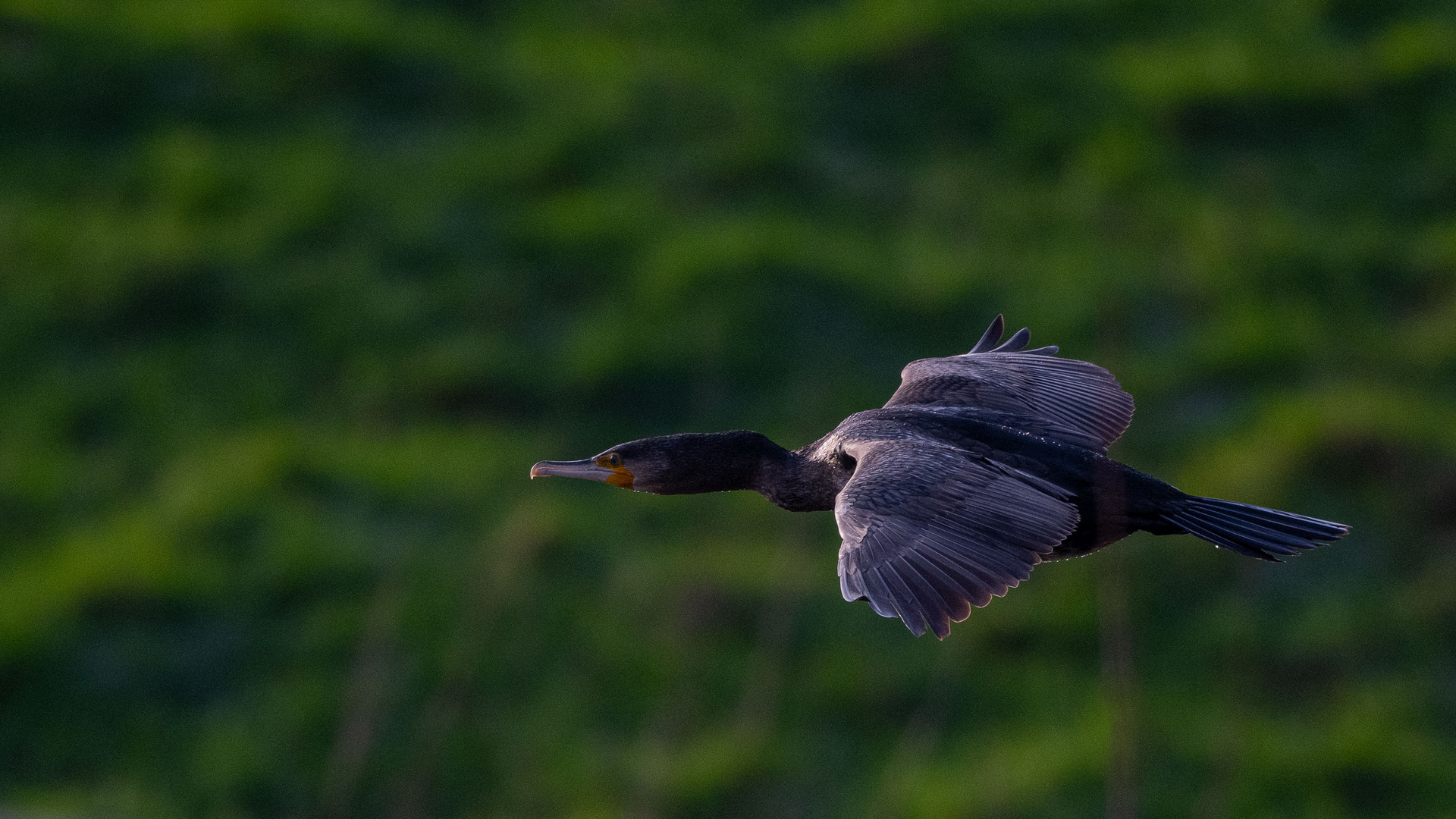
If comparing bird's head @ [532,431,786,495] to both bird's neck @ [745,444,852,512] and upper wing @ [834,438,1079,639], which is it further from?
upper wing @ [834,438,1079,639]

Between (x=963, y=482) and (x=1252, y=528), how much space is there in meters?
0.85

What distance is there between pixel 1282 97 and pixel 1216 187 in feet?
3.20

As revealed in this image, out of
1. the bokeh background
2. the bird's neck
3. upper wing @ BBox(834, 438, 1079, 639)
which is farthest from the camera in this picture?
the bokeh background

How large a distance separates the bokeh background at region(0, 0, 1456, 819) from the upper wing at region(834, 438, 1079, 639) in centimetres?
251

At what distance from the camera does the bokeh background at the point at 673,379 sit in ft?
28.1

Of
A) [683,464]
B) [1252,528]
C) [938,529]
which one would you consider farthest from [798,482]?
[1252,528]

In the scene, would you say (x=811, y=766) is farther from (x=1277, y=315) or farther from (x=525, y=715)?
(x=1277, y=315)

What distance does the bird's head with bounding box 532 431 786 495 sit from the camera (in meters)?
5.68

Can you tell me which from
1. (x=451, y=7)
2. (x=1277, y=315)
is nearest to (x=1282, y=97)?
(x=1277, y=315)

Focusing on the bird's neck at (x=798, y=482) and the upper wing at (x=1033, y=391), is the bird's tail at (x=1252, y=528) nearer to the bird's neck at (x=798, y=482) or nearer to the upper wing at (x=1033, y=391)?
the upper wing at (x=1033, y=391)

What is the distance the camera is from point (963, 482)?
499 centimetres

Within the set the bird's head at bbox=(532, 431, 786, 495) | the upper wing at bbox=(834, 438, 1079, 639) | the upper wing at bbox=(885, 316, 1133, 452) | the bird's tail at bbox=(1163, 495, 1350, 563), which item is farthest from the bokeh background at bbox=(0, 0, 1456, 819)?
the upper wing at bbox=(834, 438, 1079, 639)

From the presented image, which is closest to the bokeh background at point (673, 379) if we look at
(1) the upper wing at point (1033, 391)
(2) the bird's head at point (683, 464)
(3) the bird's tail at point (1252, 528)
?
(1) the upper wing at point (1033, 391)

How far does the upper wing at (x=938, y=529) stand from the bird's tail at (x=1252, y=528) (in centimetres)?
41
